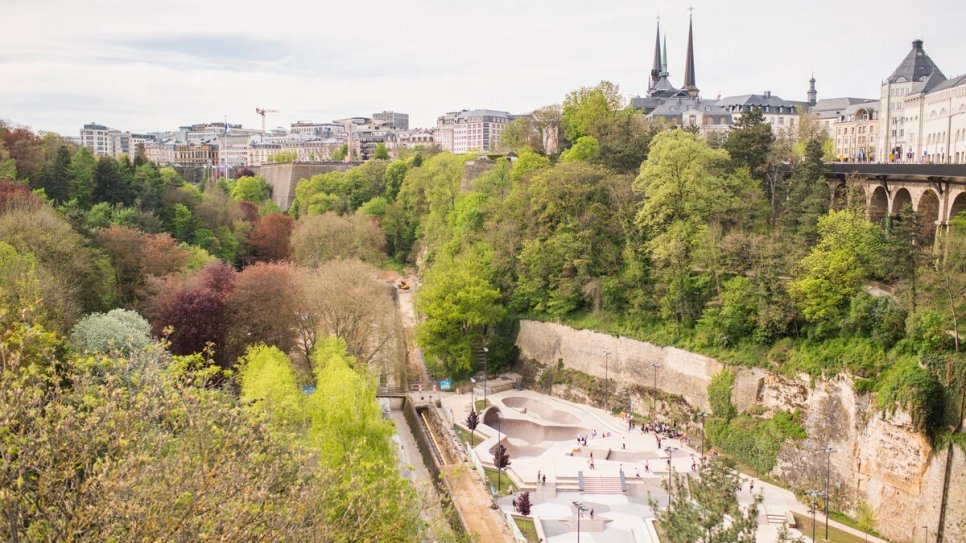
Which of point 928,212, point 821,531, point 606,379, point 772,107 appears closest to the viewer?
point 821,531

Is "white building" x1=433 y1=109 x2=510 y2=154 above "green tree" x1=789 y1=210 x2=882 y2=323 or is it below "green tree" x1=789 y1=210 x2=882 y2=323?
above

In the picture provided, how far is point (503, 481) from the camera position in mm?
32094

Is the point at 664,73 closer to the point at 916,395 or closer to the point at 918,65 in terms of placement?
the point at 918,65

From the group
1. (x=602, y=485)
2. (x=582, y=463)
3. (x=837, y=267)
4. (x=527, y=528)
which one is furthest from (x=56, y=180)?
(x=837, y=267)

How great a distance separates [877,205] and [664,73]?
6814 cm

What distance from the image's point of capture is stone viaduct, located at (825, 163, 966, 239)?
32312 millimetres

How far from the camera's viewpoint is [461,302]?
44375 millimetres

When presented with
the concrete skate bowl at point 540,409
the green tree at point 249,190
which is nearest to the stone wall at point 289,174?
the green tree at point 249,190

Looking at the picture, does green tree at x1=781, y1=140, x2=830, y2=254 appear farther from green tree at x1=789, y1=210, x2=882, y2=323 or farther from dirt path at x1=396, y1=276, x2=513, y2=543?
dirt path at x1=396, y1=276, x2=513, y2=543

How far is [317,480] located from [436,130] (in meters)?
140

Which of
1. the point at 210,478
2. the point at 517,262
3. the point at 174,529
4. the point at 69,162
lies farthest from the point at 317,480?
the point at 69,162

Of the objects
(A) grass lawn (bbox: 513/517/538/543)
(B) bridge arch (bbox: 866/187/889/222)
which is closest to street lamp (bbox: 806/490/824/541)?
(A) grass lawn (bbox: 513/517/538/543)

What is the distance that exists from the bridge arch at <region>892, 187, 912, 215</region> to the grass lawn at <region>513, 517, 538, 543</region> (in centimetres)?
2166

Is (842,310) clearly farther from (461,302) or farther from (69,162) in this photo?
(69,162)
